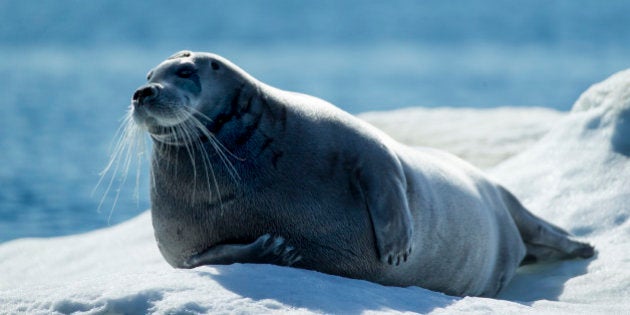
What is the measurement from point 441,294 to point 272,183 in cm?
79

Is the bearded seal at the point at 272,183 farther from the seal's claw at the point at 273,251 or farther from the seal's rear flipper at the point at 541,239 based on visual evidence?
the seal's rear flipper at the point at 541,239

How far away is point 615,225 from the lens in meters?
5.36

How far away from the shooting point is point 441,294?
13.0 feet

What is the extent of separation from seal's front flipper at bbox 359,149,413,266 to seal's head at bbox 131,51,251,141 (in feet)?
2.19

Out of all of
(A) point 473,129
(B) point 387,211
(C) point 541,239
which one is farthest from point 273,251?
(A) point 473,129

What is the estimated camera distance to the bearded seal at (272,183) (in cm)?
405

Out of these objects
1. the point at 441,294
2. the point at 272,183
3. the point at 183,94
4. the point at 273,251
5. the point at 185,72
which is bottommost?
the point at 441,294

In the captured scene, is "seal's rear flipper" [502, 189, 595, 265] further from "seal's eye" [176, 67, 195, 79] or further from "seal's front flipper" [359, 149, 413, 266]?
"seal's eye" [176, 67, 195, 79]

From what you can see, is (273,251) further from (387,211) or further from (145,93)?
(145,93)

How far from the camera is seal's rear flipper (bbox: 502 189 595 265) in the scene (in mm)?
5254

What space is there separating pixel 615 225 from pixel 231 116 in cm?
227

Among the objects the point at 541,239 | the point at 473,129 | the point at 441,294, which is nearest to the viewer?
the point at 441,294

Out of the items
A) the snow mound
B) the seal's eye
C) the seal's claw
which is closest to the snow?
the snow mound

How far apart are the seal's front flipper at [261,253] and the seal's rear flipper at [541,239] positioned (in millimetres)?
1775
